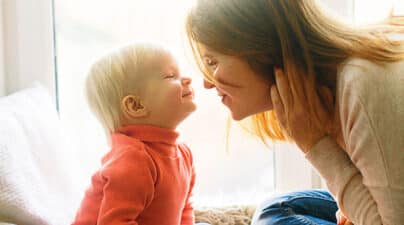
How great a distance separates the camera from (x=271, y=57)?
1104 mm

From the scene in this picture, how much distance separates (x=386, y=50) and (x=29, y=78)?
973mm

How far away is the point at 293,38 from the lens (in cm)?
107

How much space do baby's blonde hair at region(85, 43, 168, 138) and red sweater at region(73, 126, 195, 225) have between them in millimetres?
56

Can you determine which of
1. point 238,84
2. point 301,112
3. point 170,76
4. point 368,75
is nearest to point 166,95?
point 170,76

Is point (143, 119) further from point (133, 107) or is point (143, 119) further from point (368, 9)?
point (368, 9)

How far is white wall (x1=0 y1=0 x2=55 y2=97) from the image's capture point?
1.57 meters

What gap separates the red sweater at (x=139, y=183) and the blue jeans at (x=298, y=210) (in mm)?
225

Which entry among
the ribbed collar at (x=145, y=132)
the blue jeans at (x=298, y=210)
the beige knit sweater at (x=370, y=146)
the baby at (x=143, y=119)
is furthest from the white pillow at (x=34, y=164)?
the beige knit sweater at (x=370, y=146)

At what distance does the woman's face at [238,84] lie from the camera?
1.12 m

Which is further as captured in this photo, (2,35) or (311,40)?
→ (2,35)

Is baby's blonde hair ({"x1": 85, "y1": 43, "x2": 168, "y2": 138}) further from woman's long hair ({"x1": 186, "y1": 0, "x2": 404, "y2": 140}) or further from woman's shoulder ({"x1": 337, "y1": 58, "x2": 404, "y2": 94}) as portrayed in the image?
woman's shoulder ({"x1": 337, "y1": 58, "x2": 404, "y2": 94})

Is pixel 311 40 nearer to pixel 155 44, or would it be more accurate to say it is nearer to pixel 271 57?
pixel 271 57

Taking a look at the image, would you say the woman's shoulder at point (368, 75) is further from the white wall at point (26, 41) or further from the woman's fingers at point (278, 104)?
the white wall at point (26, 41)

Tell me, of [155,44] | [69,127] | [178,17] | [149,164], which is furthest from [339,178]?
[69,127]
